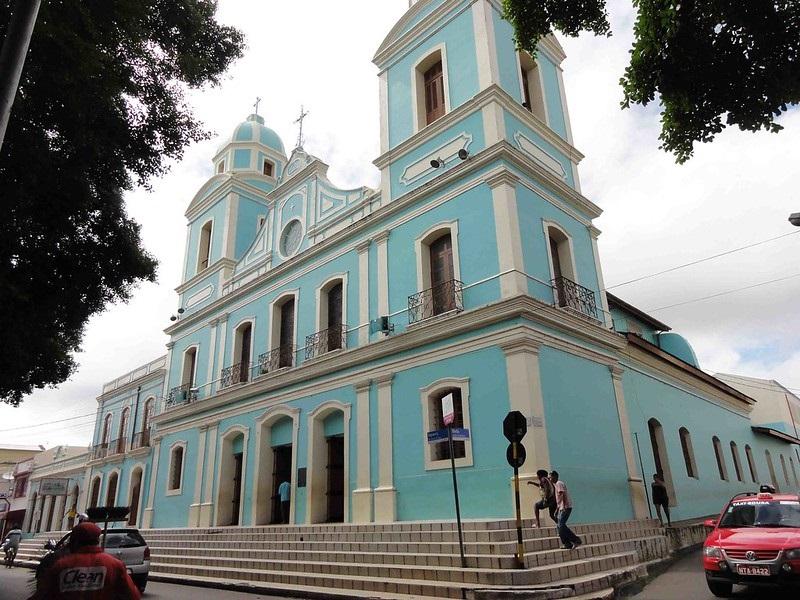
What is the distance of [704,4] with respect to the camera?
5.85 m

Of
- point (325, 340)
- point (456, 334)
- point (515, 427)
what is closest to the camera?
point (515, 427)

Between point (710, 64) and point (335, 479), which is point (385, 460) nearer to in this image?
point (335, 479)

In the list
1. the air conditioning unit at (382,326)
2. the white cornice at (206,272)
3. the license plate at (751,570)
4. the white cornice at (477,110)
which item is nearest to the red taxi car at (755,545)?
the license plate at (751,570)

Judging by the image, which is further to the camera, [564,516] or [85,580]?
[564,516]

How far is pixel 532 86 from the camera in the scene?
16312mm

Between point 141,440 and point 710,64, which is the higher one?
point 710,64

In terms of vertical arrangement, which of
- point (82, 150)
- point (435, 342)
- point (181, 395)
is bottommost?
point (435, 342)

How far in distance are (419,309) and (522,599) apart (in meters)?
7.38

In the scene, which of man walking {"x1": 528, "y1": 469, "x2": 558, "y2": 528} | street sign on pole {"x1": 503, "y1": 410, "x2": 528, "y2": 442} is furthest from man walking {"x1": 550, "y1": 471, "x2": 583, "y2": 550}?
street sign on pole {"x1": 503, "y1": 410, "x2": 528, "y2": 442}

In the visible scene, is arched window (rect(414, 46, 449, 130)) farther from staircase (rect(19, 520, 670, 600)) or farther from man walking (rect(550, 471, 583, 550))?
staircase (rect(19, 520, 670, 600))

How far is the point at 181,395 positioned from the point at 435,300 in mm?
12652

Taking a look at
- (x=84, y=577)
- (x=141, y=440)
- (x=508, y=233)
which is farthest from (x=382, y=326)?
(x=141, y=440)

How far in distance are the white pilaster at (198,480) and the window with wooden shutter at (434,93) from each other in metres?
12.6

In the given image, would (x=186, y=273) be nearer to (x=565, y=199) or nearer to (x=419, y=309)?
(x=419, y=309)
